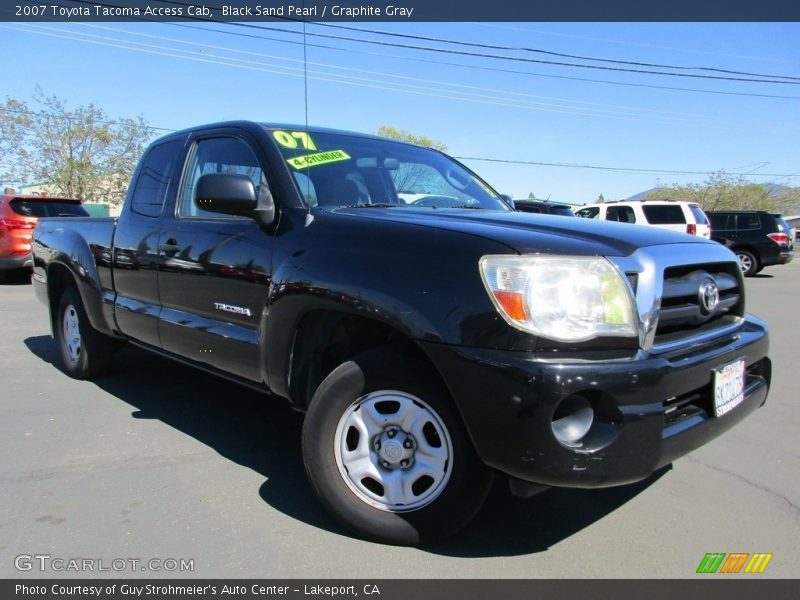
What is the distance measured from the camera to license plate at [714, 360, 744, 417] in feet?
8.18

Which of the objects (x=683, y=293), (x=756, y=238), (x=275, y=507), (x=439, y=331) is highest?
(x=683, y=293)

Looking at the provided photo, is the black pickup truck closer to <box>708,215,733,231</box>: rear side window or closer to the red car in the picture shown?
the red car

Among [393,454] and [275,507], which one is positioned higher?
[393,454]

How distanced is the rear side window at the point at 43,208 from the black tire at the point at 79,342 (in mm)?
6804

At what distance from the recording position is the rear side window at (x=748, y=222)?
16.5m

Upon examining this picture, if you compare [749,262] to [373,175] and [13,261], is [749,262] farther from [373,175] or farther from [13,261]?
[13,261]

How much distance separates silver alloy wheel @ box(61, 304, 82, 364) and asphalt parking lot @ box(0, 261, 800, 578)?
65 cm

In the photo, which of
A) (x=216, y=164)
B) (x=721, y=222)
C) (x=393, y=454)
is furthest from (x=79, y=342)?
(x=721, y=222)

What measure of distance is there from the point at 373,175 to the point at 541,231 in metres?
1.28

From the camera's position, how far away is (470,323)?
7.29 feet

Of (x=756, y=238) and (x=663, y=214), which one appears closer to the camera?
(x=663, y=214)

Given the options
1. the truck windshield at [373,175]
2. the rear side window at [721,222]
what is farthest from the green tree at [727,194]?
the truck windshield at [373,175]

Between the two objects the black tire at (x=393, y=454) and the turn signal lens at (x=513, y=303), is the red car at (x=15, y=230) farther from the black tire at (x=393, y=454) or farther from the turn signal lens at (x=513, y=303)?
the turn signal lens at (x=513, y=303)

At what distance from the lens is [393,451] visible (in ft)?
8.18
